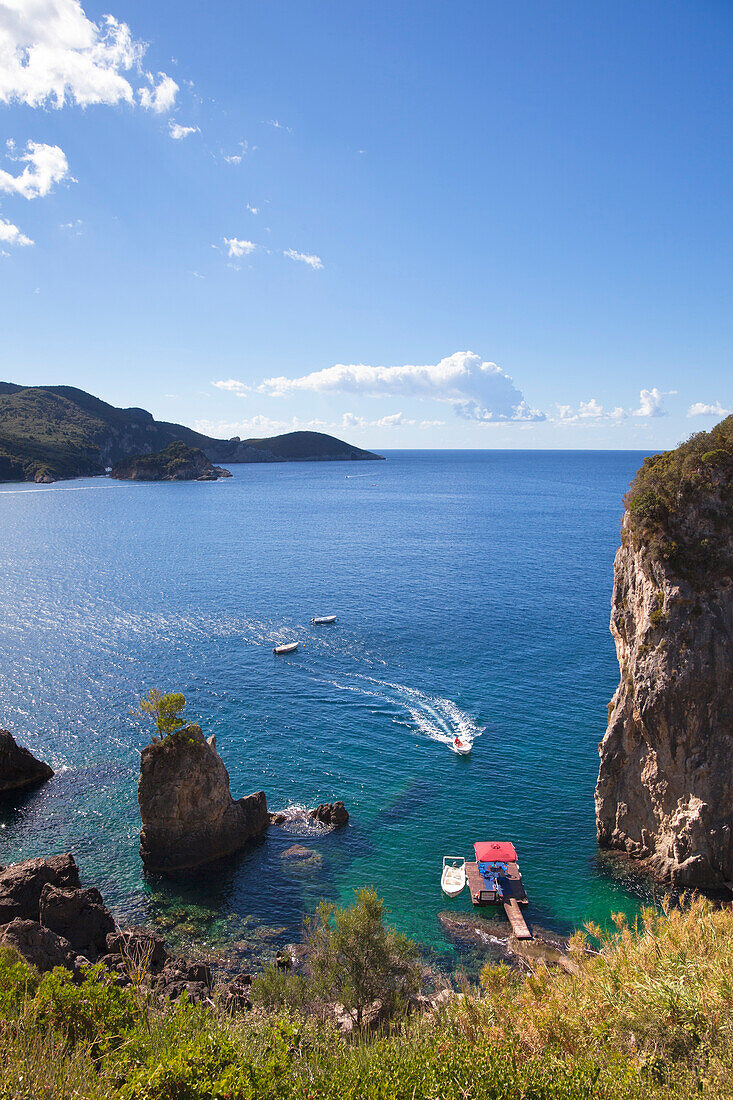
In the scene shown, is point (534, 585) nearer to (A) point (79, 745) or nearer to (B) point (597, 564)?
(B) point (597, 564)

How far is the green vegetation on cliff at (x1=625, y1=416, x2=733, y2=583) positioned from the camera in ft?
118

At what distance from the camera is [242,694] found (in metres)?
61.2

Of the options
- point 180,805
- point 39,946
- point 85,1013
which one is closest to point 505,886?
point 180,805

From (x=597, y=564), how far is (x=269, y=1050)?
103 meters

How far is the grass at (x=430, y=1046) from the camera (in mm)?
14141

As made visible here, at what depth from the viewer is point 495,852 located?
37.3 meters

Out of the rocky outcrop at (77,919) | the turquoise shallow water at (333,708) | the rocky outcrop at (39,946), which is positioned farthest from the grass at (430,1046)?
the turquoise shallow water at (333,708)

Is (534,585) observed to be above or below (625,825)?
above

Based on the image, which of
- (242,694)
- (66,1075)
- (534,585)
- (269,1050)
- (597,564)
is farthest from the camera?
(597,564)

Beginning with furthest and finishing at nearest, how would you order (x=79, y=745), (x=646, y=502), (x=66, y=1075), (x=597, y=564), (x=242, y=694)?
(x=597, y=564) → (x=242, y=694) → (x=79, y=745) → (x=646, y=502) → (x=66, y=1075)

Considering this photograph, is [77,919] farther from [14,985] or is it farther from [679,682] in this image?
[679,682]

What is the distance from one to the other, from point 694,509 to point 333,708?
36261mm

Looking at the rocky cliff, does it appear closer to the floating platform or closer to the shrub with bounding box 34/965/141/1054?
the floating platform

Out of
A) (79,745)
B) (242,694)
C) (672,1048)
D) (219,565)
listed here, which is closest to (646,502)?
(672,1048)
